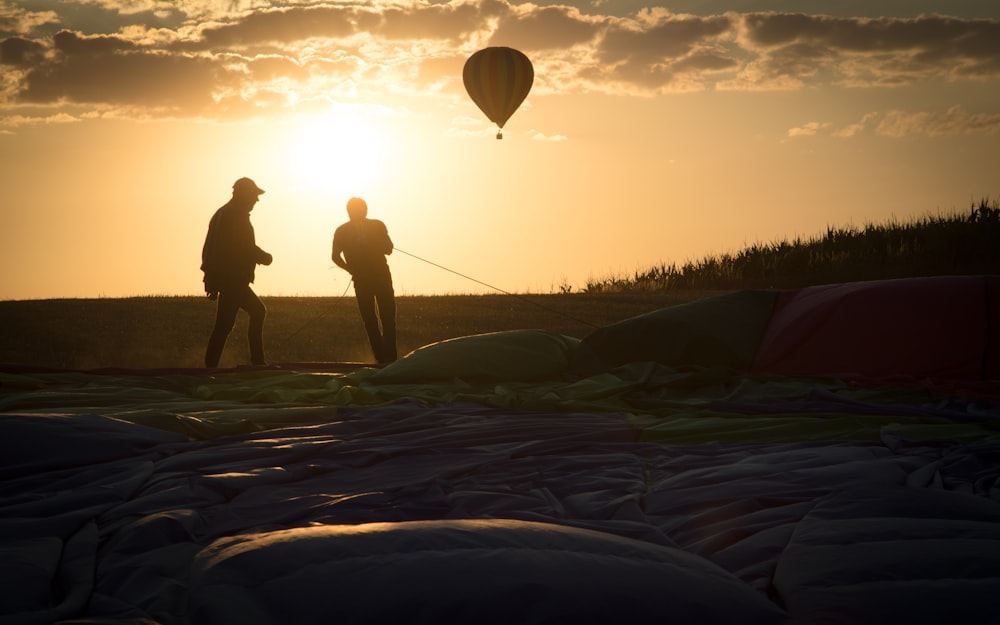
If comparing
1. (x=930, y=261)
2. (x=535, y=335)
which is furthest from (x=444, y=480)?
(x=930, y=261)

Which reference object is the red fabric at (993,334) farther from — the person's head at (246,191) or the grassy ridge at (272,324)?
the grassy ridge at (272,324)

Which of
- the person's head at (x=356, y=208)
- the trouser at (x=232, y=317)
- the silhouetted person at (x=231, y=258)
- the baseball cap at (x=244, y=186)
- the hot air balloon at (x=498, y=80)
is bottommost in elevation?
the trouser at (x=232, y=317)

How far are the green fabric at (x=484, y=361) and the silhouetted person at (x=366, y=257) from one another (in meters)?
2.74

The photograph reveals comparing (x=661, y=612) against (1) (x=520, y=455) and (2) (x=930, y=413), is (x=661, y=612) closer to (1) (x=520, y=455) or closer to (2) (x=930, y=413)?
(1) (x=520, y=455)

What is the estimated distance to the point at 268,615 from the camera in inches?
55.9

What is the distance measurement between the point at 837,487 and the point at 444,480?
1120mm

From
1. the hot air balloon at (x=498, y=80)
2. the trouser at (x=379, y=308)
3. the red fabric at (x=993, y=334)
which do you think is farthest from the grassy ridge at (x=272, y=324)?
the red fabric at (x=993, y=334)

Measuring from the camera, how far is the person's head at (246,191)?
751cm

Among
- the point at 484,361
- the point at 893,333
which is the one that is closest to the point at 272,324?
the point at 484,361

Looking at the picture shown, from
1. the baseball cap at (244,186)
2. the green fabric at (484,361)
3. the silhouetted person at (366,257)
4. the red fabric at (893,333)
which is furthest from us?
the silhouetted person at (366,257)

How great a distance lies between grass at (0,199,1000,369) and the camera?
34.3 ft

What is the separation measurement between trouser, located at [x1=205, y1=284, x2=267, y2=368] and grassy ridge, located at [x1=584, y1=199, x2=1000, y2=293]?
1077cm

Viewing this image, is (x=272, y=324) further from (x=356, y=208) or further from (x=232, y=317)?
(x=232, y=317)

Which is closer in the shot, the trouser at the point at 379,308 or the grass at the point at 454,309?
the trouser at the point at 379,308
